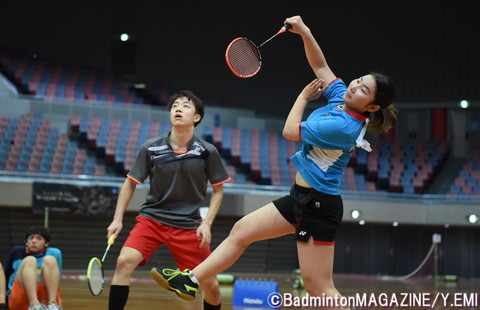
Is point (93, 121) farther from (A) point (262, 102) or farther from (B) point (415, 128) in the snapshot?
(B) point (415, 128)

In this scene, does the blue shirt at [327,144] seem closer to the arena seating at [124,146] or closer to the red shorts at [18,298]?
the red shorts at [18,298]

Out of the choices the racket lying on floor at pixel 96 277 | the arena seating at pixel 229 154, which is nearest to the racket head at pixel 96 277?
the racket lying on floor at pixel 96 277

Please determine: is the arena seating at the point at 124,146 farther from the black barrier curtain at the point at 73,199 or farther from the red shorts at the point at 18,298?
the red shorts at the point at 18,298

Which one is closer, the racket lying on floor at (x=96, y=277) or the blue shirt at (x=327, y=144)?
A: the blue shirt at (x=327, y=144)

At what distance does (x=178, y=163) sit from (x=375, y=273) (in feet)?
55.6

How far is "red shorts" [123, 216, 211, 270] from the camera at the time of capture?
17.3 feet

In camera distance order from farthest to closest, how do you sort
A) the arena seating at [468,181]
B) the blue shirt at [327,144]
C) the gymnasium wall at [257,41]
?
the gymnasium wall at [257,41], the arena seating at [468,181], the blue shirt at [327,144]

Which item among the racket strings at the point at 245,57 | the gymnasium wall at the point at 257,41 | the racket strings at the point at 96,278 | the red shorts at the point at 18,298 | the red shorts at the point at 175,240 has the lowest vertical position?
the red shorts at the point at 18,298

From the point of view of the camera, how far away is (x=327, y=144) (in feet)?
14.3

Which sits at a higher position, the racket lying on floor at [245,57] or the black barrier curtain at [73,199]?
the racket lying on floor at [245,57]

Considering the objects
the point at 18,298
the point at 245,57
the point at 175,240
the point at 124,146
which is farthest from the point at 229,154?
the point at 245,57

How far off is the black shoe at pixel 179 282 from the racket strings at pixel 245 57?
1407 mm

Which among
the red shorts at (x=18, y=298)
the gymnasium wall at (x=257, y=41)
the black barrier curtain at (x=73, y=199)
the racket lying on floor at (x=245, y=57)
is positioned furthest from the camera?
the gymnasium wall at (x=257, y=41)

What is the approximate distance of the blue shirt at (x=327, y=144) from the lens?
14.2ft
